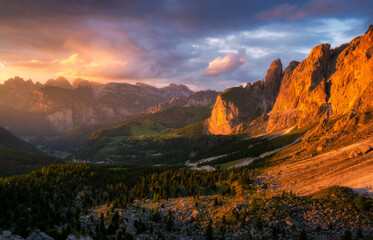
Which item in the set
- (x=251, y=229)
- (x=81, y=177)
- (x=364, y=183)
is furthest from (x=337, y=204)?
(x=81, y=177)

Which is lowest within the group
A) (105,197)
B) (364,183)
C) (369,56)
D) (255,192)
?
(105,197)

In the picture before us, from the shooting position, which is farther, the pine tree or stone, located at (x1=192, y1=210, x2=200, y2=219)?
stone, located at (x1=192, y1=210, x2=200, y2=219)

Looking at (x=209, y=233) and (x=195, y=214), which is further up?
(x=195, y=214)

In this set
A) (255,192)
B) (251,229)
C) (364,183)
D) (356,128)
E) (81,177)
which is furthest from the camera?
(81,177)

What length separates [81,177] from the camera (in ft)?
447

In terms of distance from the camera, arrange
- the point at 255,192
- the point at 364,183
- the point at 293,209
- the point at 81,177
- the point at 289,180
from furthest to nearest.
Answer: the point at 81,177 < the point at 289,180 < the point at 255,192 < the point at 364,183 < the point at 293,209

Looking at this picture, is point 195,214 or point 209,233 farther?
point 195,214

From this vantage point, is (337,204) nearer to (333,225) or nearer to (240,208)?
(333,225)

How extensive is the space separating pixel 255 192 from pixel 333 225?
1303 inches

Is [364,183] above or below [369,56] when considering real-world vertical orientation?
below

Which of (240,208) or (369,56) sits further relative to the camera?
(369,56)

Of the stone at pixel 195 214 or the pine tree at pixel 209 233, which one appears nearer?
the pine tree at pixel 209 233

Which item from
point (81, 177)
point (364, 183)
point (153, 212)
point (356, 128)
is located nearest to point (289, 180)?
point (364, 183)

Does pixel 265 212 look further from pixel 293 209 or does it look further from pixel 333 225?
pixel 333 225
